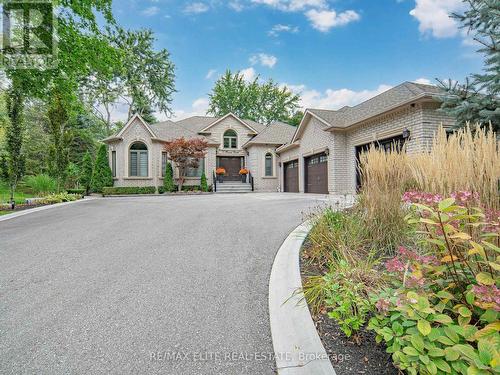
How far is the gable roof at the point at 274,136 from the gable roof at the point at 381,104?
5.98m

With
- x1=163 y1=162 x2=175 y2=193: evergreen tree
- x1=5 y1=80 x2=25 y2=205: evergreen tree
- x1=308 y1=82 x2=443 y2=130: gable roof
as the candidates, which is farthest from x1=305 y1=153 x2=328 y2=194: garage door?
x1=5 y1=80 x2=25 y2=205: evergreen tree

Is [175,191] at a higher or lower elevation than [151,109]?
lower

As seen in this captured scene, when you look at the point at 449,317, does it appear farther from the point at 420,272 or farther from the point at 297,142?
the point at 297,142

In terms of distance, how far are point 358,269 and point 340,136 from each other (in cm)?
1146

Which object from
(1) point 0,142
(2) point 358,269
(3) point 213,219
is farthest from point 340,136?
(1) point 0,142

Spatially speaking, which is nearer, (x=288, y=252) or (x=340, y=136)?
(x=288, y=252)

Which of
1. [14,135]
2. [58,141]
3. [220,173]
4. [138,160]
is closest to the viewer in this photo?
[14,135]

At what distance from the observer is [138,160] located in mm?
18281

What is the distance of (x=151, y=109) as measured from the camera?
28156 millimetres

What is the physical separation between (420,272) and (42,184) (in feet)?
46.3

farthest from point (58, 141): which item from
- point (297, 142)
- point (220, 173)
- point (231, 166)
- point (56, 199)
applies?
point (297, 142)

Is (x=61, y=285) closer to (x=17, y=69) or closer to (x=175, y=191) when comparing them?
(x=17, y=69)

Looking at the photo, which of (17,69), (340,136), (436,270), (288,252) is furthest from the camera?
(340,136)

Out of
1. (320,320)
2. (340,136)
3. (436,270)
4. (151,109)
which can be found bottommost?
(320,320)
